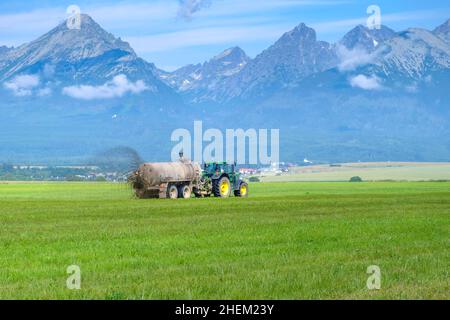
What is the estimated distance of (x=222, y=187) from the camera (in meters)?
66.1

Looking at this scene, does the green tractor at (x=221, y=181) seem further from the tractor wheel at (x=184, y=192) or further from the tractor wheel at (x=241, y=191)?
the tractor wheel at (x=184, y=192)

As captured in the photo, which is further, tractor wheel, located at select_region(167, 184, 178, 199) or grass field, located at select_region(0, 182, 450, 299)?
tractor wheel, located at select_region(167, 184, 178, 199)

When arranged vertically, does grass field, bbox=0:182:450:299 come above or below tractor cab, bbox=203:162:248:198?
below

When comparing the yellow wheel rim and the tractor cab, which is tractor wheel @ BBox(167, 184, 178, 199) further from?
the yellow wheel rim

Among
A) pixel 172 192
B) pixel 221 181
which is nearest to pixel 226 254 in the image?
pixel 172 192

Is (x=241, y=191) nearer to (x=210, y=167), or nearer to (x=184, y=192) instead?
(x=210, y=167)

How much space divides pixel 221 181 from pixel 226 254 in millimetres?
41168

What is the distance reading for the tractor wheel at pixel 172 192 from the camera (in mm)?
62156

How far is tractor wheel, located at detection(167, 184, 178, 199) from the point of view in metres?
62.2

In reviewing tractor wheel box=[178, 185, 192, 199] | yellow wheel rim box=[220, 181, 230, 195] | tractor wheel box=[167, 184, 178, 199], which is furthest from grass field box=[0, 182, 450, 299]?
yellow wheel rim box=[220, 181, 230, 195]

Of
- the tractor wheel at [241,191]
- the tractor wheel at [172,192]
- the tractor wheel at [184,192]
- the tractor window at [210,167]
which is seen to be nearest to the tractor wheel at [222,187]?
the tractor window at [210,167]

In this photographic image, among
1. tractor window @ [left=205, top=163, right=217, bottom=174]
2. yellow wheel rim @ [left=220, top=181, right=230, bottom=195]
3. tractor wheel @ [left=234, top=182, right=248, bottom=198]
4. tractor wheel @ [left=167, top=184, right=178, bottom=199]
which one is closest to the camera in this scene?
tractor wheel @ [left=167, top=184, right=178, bottom=199]
